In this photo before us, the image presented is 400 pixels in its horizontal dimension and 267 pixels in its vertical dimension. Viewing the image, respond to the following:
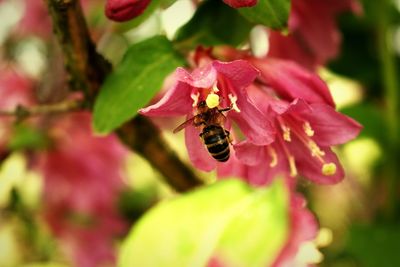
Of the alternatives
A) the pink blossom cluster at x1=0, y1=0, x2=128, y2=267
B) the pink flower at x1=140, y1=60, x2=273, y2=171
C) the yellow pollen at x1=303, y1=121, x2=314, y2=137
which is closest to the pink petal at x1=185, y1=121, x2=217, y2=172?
the pink flower at x1=140, y1=60, x2=273, y2=171

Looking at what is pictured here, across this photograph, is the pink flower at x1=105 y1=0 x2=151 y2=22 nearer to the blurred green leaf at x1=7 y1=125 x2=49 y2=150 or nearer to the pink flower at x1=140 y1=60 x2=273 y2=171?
the pink flower at x1=140 y1=60 x2=273 y2=171

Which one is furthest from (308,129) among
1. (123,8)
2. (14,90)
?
(14,90)

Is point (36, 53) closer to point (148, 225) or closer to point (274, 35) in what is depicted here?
point (274, 35)

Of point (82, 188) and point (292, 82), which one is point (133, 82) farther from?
point (82, 188)

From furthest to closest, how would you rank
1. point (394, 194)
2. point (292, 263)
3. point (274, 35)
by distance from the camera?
point (394, 194)
point (274, 35)
point (292, 263)

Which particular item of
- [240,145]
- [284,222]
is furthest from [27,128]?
[284,222]

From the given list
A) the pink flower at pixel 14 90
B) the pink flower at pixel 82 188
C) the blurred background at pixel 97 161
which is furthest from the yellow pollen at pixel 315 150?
the pink flower at pixel 14 90
